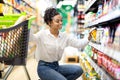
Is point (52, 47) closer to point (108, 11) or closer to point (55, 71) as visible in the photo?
point (55, 71)

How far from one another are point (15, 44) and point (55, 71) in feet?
2.28

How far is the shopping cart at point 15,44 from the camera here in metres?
2.22

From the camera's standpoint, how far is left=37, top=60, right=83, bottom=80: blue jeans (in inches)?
106

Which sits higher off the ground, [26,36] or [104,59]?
[26,36]

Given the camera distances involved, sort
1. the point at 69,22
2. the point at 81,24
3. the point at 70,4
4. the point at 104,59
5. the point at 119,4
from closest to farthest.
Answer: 1. the point at 119,4
2. the point at 104,59
3. the point at 81,24
4. the point at 69,22
5. the point at 70,4

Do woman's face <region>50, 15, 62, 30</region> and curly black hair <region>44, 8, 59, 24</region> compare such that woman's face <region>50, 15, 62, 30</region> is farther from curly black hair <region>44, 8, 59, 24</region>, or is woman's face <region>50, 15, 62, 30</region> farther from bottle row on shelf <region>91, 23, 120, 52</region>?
bottle row on shelf <region>91, 23, 120, 52</region>

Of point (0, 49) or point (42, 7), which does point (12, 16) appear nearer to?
point (0, 49)

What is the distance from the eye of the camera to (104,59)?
2.55 metres

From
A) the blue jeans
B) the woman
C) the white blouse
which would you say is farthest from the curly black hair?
the blue jeans

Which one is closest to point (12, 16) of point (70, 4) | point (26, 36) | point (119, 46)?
point (26, 36)

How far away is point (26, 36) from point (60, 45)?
773 mm

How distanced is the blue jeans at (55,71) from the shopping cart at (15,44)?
0.51 meters

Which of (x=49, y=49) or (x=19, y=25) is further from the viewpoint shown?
(x=49, y=49)

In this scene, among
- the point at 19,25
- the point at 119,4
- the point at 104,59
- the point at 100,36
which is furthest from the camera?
the point at 100,36
